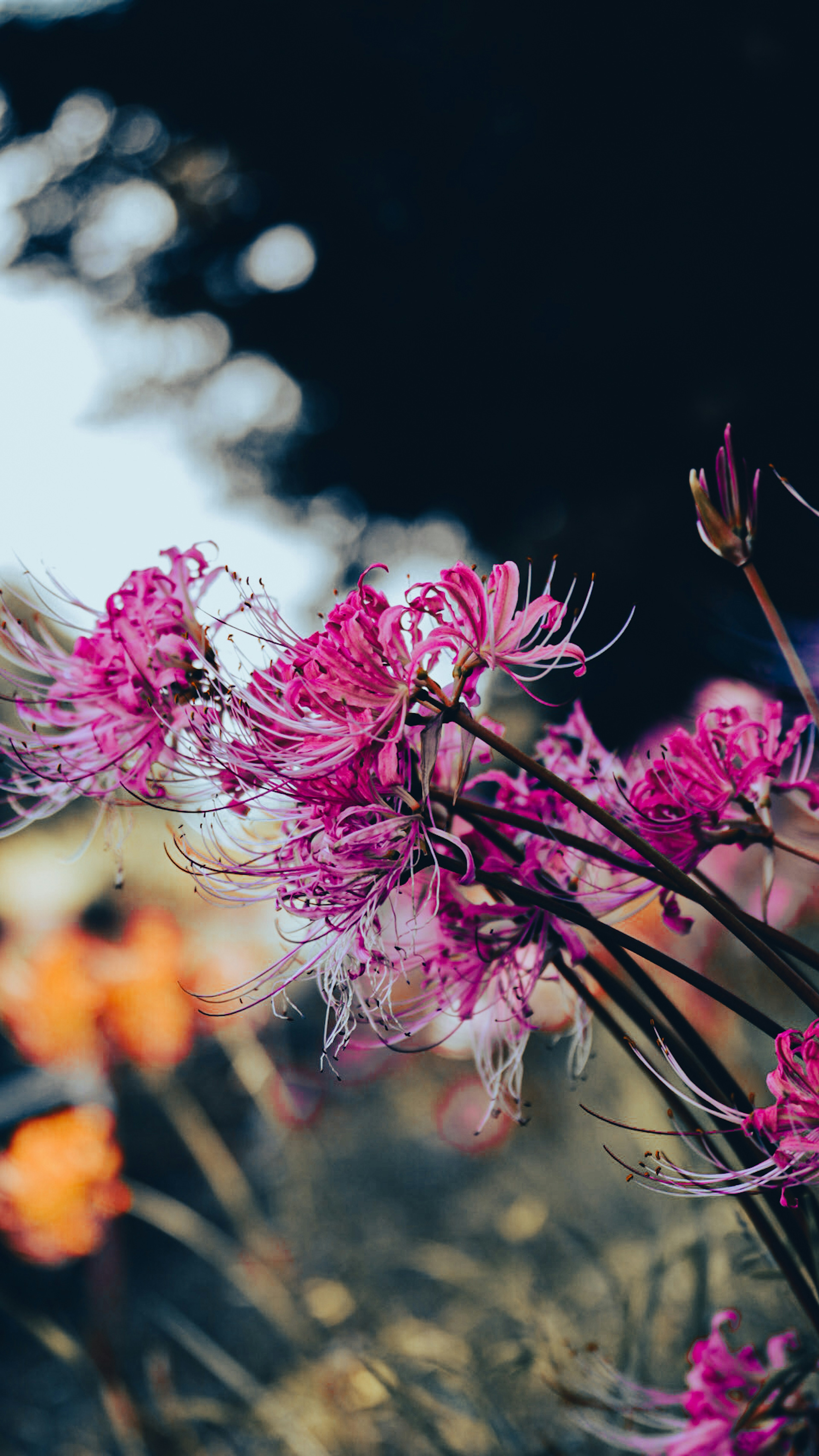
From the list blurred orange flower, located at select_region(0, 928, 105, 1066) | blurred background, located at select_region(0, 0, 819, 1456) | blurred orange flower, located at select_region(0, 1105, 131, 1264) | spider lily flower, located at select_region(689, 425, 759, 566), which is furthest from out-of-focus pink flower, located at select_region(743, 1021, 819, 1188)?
blurred orange flower, located at select_region(0, 928, 105, 1066)

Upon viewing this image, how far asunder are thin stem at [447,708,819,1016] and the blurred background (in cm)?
71

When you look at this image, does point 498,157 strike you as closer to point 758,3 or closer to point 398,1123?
point 758,3

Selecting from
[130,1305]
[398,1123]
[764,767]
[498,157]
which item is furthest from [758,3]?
Answer: [130,1305]

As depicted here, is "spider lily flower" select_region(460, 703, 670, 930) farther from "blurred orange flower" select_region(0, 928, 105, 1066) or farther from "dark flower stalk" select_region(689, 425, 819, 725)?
"blurred orange flower" select_region(0, 928, 105, 1066)

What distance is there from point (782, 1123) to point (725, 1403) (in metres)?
0.34

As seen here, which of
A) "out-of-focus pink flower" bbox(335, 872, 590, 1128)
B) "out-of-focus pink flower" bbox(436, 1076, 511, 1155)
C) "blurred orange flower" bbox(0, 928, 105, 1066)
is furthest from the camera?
"out-of-focus pink flower" bbox(436, 1076, 511, 1155)

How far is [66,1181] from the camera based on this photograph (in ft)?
4.89

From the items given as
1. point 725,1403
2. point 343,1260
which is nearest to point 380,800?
point 725,1403

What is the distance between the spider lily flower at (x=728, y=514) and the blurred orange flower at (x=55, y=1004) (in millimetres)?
1574

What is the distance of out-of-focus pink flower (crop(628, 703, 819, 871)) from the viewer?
45 centimetres

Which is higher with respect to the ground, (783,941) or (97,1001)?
(783,941)

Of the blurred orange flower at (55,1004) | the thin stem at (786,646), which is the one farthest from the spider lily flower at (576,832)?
the blurred orange flower at (55,1004)

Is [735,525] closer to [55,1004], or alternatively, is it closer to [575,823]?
[575,823]

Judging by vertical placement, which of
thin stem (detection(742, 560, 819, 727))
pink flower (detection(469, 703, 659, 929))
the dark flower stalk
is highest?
the dark flower stalk
